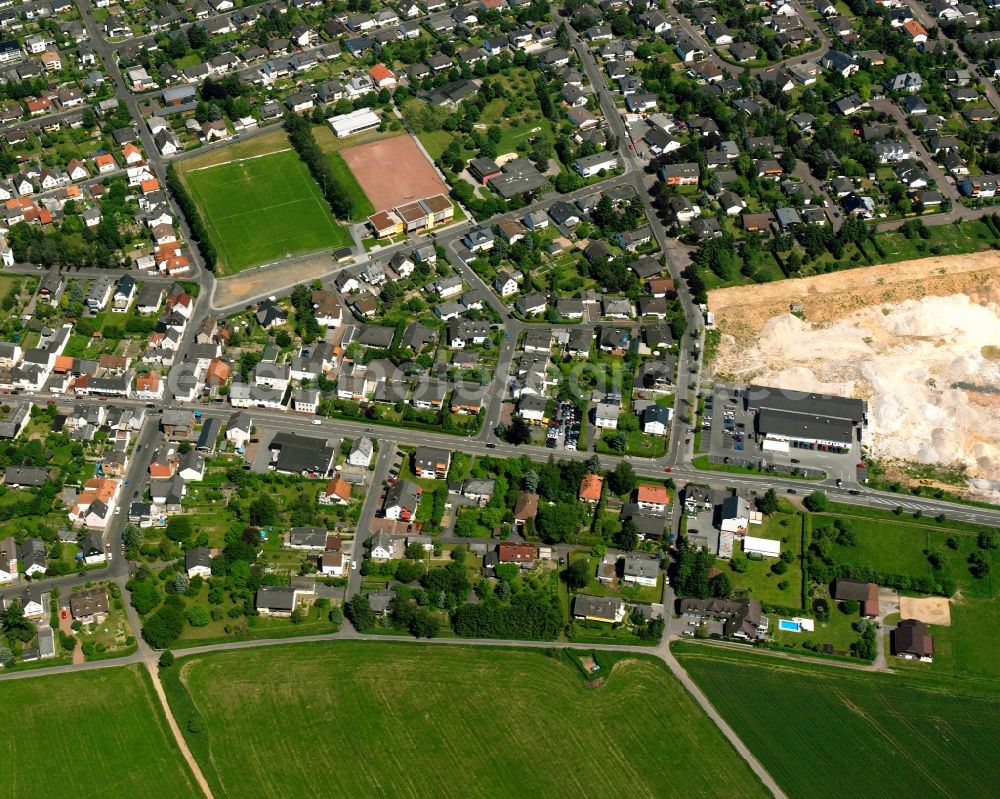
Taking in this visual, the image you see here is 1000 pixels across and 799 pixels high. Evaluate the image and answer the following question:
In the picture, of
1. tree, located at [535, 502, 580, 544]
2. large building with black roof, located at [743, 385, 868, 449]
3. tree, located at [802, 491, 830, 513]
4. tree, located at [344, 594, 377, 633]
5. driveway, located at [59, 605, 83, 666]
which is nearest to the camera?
driveway, located at [59, 605, 83, 666]

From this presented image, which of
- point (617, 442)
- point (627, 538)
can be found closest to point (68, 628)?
point (627, 538)

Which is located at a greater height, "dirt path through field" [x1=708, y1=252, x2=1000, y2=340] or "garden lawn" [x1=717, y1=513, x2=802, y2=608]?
"dirt path through field" [x1=708, y1=252, x2=1000, y2=340]

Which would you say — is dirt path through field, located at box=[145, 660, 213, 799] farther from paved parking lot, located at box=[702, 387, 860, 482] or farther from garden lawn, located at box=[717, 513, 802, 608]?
paved parking lot, located at box=[702, 387, 860, 482]

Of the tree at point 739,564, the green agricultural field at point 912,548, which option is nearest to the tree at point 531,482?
the tree at point 739,564

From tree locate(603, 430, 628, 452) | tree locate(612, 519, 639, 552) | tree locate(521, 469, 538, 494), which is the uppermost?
tree locate(603, 430, 628, 452)

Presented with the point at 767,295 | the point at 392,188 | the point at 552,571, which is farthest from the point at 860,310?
the point at 392,188

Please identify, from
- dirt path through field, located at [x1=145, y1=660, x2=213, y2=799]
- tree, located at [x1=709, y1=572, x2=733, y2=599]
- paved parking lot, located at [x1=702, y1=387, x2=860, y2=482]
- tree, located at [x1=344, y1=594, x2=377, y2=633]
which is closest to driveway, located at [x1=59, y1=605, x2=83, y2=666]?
dirt path through field, located at [x1=145, y1=660, x2=213, y2=799]

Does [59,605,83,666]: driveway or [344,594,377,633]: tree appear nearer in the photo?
[59,605,83,666]: driveway
